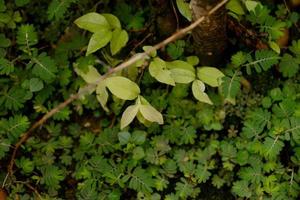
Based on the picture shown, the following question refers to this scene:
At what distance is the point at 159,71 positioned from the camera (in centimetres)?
245

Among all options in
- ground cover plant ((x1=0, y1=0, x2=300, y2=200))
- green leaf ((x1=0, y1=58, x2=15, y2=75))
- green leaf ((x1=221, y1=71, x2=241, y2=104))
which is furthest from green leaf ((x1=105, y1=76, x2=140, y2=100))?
green leaf ((x1=0, y1=58, x2=15, y2=75))

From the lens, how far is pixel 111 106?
273 centimetres

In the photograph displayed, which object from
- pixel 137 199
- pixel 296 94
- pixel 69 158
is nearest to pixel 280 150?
pixel 296 94

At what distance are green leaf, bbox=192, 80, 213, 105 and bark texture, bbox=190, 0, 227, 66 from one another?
0.22 metres

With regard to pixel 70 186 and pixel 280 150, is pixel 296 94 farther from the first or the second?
pixel 70 186

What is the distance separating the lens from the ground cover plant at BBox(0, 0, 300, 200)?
247 cm

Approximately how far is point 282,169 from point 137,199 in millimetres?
764

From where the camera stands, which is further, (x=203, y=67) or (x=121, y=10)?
(x=121, y=10)

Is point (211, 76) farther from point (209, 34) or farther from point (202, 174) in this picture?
point (202, 174)

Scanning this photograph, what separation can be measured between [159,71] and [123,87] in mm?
204

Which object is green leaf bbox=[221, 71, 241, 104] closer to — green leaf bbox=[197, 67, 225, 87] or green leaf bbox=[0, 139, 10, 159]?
green leaf bbox=[197, 67, 225, 87]

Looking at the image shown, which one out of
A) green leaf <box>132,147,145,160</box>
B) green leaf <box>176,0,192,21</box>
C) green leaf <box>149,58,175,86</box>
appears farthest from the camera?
green leaf <box>132,147,145,160</box>

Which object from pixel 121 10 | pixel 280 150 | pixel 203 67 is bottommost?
pixel 280 150

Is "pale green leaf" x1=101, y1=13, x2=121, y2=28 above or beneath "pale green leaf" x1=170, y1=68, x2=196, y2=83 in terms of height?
above
